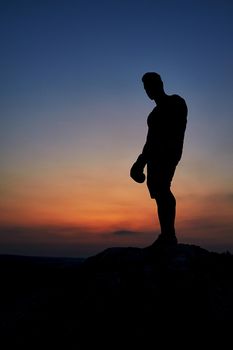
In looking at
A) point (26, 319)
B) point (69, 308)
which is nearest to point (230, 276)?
point (69, 308)

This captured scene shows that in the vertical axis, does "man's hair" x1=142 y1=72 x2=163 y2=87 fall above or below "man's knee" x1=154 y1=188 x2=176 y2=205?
above

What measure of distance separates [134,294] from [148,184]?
2436 millimetres

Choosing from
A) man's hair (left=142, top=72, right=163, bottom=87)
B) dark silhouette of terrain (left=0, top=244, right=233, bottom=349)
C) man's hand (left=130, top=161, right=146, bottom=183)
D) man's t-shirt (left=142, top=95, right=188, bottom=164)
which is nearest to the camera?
dark silhouette of terrain (left=0, top=244, right=233, bottom=349)

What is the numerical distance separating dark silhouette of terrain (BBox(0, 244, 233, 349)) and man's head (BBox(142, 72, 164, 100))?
3.20 meters

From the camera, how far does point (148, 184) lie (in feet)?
31.6

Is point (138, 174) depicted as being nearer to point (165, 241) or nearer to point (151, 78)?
point (165, 241)

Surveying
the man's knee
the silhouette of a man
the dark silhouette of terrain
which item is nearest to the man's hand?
the silhouette of a man

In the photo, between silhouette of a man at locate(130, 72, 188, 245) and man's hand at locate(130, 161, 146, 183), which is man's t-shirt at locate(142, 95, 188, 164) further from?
man's hand at locate(130, 161, 146, 183)

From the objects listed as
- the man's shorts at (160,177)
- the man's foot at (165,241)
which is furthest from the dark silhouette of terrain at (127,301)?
the man's shorts at (160,177)

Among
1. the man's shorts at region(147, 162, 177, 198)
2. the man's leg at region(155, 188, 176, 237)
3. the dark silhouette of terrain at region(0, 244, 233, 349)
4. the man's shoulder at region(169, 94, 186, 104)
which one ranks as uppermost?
the man's shoulder at region(169, 94, 186, 104)

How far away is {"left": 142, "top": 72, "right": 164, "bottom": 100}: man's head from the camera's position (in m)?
9.35

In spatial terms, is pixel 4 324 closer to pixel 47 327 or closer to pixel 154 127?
pixel 47 327

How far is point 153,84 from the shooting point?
30.9 feet

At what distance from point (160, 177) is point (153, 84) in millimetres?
1930
